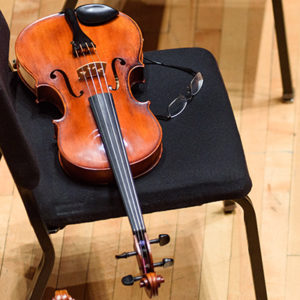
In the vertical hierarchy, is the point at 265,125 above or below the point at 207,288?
above

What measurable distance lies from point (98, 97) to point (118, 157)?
137 mm

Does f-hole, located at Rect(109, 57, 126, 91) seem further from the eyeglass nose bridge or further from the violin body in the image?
the eyeglass nose bridge

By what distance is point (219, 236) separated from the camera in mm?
1913

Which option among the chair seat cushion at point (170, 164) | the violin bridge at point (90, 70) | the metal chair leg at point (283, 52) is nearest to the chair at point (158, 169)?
the chair seat cushion at point (170, 164)

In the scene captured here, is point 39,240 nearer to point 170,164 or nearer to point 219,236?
point 170,164


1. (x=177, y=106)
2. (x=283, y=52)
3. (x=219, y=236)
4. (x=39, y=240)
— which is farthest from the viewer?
(x=283, y=52)

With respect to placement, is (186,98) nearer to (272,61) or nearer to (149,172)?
(149,172)

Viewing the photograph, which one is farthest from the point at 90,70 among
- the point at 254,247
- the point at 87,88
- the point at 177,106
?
the point at 254,247

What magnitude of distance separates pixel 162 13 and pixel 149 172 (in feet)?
3.51

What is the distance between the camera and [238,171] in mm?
1456

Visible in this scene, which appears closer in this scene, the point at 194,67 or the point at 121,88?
the point at 121,88

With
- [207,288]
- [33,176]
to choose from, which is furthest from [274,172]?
[33,176]

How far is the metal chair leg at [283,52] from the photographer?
1.96m

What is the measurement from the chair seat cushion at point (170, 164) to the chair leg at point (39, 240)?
2 centimetres
